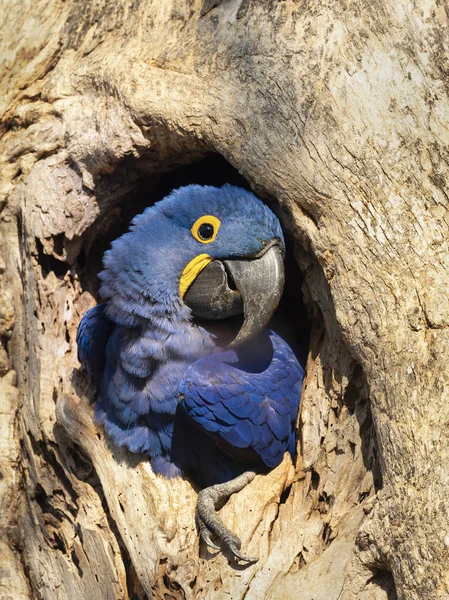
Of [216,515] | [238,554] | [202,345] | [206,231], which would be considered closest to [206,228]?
[206,231]

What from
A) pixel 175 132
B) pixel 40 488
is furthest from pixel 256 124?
pixel 40 488

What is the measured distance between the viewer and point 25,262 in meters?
3.42

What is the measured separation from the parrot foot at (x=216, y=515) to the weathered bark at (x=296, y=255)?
53mm

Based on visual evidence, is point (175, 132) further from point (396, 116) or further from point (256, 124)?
point (396, 116)

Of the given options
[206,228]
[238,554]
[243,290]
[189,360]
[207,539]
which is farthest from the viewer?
[189,360]

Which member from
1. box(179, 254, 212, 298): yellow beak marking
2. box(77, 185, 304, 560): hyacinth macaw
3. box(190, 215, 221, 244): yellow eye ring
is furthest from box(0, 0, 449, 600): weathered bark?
box(179, 254, 212, 298): yellow beak marking

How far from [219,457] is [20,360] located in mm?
1173

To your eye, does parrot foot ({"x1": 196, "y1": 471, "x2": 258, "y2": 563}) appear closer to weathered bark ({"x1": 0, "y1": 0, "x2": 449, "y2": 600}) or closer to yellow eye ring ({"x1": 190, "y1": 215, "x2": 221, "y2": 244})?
weathered bark ({"x1": 0, "y1": 0, "x2": 449, "y2": 600})

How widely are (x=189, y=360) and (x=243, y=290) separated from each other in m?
0.47

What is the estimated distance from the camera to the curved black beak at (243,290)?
288 cm

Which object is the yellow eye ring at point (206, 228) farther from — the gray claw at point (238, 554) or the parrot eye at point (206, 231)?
the gray claw at point (238, 554)

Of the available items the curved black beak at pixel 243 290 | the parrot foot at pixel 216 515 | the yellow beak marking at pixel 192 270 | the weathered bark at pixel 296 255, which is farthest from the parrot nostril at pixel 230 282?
the parrot foot at pixel 216 515

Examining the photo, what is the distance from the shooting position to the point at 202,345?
10.4ft

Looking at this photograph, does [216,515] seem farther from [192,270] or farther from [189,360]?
[192,270]
